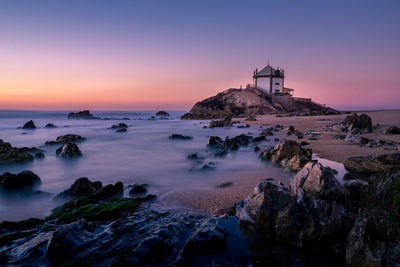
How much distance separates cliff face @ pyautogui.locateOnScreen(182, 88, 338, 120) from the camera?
165 ft

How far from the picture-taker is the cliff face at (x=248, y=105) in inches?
1975

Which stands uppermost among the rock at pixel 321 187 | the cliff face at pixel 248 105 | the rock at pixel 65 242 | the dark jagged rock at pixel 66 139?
the cliff face at pixel 248 105

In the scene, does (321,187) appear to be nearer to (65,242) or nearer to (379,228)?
(379,228)

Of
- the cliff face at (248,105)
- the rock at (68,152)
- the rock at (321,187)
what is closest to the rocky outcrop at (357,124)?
the rock at (321,187)

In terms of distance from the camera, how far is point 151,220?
13.3 feet

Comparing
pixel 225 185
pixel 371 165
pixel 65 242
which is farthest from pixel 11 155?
pixel 371 165

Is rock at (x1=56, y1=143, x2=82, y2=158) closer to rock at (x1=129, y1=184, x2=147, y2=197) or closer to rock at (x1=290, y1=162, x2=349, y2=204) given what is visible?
rock at (x1=129, y1=184, x2=147, y2=197)

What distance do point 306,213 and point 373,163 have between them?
395 centimetres

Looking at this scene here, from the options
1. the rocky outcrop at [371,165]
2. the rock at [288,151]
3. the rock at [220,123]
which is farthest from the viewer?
the rock at [220,123]

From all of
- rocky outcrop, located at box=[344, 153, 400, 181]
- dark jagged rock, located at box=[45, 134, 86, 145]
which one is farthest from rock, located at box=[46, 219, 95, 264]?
dark jagged rock, located at box=[45, 134, 86, 145]

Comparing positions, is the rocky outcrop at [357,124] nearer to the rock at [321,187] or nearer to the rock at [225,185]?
the rock at [225,185]

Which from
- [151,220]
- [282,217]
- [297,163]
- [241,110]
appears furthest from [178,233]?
[241,110]

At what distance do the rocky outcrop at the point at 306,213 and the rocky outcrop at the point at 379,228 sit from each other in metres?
0.34

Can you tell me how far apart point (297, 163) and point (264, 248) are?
446 cm
